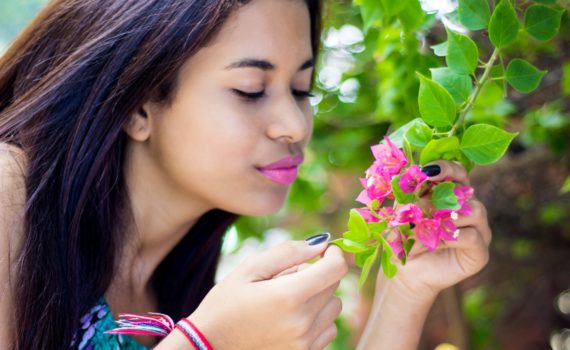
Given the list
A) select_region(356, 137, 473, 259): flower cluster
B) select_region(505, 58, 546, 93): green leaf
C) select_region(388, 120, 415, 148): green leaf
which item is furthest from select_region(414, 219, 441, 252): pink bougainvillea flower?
select_region(505, 58, 546, 93): green leaf

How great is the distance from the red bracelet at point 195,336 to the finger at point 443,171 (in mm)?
366

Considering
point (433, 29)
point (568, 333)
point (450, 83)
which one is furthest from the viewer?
point (568, 333)

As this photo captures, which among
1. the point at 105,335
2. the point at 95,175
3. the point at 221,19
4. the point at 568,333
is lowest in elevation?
the point at 568,333

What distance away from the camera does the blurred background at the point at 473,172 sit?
1.29 meters

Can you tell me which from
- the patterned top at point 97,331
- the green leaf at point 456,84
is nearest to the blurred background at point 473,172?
the green leaf at point 456,84

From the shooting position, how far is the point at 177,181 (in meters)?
1.27

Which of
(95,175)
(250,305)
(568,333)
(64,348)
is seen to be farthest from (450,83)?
(568,333)

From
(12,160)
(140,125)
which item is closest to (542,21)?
(140,125)

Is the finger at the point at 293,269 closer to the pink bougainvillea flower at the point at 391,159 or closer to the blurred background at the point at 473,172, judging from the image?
the pink bougainvillea flower at the point at 391,159

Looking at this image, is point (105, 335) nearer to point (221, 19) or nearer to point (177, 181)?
point (177, 181)

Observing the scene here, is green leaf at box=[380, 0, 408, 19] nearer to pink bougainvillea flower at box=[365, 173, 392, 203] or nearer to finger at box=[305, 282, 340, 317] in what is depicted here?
pink bougainvillea flower at box=[365, 173, 392, 203]

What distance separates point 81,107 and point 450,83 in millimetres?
616

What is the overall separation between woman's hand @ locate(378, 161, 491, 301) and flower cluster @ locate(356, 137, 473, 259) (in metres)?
0.13

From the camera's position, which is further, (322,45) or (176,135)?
(322,45)
